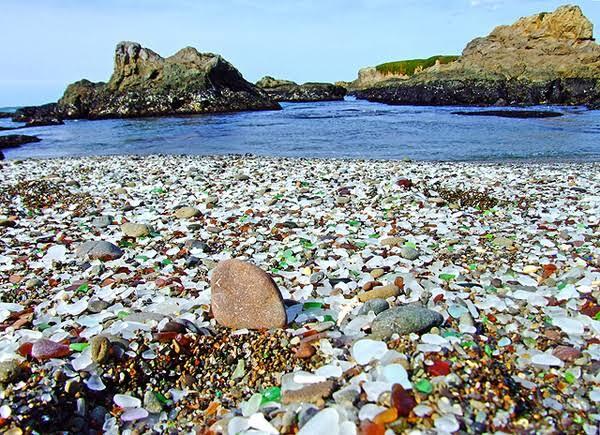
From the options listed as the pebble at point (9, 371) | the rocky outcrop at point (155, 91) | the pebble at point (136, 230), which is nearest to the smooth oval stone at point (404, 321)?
the pebble at point (9, 371)

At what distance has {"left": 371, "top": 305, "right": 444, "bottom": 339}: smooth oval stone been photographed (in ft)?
10.5

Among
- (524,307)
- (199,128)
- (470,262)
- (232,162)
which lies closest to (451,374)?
(524,307)

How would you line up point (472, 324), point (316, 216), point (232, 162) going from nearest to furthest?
point (472, 324)
point (316, 216)
point (232, 162)

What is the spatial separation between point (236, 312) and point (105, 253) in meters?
2.59

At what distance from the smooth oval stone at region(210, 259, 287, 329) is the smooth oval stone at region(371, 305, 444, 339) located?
2.59 ft

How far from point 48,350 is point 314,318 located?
1990 mm

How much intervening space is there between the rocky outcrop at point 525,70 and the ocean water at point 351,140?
72.9ft

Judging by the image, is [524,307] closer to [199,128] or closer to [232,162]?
[232,162]

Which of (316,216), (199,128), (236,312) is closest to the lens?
(236,312)

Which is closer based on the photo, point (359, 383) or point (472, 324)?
point (359, 383)

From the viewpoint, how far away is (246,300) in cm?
368

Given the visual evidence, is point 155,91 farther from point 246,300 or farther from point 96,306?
point 246,300

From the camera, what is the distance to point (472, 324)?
3.39 meters

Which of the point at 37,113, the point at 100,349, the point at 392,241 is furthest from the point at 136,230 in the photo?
the point at 37,113
